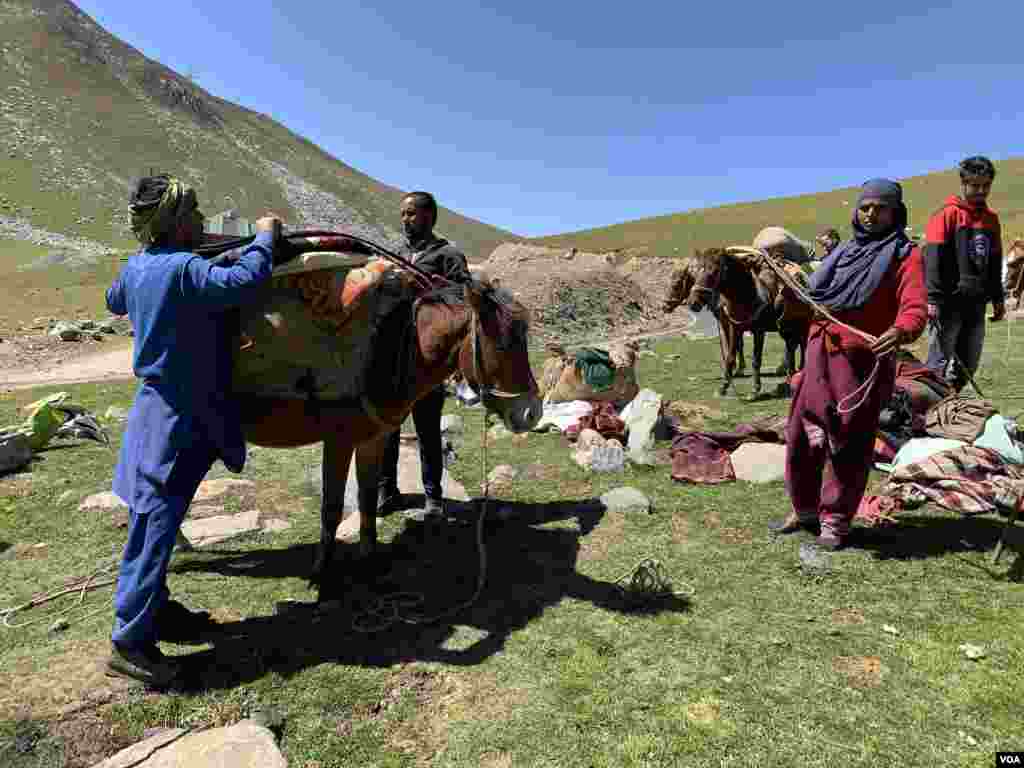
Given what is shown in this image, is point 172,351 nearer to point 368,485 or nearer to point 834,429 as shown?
point 368,485

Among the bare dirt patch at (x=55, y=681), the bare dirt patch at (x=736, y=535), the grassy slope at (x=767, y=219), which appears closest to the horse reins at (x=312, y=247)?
the bare dirt patch at (x=55, y=681)

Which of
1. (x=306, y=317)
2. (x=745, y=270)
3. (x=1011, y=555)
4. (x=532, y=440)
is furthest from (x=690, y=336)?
(x=306, y=317)

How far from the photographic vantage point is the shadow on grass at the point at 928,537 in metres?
4.17

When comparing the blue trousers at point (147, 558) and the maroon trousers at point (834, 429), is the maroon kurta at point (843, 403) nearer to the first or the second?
the maroon trousers at point (834, 429)

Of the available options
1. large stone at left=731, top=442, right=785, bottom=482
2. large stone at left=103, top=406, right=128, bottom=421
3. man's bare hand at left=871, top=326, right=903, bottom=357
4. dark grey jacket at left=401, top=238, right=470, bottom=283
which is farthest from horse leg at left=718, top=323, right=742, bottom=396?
large stone at left=103, top=406, right=128, bottom=421

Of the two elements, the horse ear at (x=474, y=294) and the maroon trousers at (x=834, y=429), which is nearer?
the horse ear at (x=474, y=294)

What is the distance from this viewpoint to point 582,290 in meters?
20.7

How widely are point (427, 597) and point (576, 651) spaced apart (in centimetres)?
113

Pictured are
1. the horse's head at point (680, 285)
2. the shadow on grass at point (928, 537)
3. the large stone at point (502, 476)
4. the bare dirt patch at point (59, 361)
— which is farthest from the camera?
the bare dirt patch at point (59, 361)

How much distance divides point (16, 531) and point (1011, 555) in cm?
755

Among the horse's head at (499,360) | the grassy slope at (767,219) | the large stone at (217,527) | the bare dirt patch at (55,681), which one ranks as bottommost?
the bare dirt patch at (55,681)

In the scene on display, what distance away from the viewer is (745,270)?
9.86 m

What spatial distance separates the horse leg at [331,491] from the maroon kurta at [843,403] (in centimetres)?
326

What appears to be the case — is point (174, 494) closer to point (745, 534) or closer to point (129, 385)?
point (745, 534)
